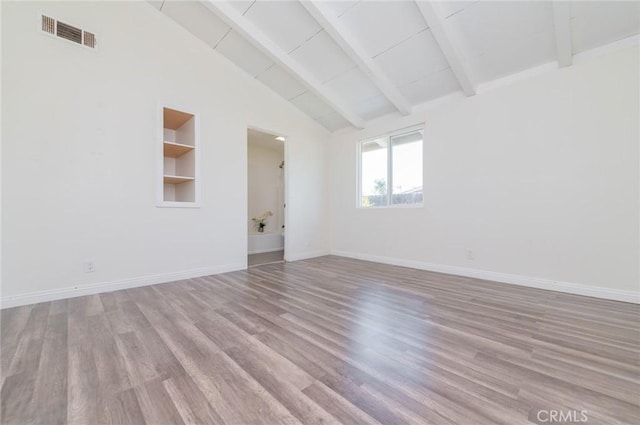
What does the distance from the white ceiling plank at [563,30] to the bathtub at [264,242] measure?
17.9ft

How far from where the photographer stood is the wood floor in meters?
1.02

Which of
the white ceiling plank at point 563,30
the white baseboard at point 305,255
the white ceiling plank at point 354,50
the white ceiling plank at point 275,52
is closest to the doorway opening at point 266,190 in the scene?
the white baseboard at point 305,255

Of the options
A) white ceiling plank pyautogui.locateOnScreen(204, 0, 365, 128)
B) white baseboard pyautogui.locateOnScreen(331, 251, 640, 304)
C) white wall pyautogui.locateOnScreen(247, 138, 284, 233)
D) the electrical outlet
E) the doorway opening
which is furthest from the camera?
white wall pyautogui.locateOnScreen(247, 138, 284, 233)

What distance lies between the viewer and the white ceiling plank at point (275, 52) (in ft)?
9.37

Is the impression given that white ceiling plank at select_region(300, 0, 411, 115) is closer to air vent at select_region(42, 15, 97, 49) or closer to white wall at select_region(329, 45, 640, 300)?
white wall at select_region(329, 45, 640, 300)

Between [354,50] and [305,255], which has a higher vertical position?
[354,50]

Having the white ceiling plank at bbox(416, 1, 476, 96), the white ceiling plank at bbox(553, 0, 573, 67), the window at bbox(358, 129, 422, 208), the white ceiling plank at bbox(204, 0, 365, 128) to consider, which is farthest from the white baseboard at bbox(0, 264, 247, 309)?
the white ceiling plank at bbox(553, 0, 573, 67)

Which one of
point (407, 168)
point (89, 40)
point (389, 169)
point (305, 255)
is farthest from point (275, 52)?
point (305, 255)

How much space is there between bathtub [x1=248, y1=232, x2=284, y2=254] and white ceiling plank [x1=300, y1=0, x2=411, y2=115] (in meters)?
3.92

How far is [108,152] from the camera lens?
105 inches

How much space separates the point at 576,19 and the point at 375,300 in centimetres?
324

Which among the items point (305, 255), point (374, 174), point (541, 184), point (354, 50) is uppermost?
point (354, 50)

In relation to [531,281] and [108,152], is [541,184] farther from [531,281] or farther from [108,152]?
[108,152]

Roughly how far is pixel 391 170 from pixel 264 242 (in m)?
3.35
